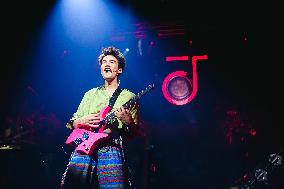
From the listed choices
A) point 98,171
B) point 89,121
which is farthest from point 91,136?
point 98,171

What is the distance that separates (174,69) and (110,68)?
6.15 meters

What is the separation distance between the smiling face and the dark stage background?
4377 mm

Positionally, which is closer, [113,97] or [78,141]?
[78,141]

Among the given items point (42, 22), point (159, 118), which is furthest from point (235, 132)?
point (42, 22)

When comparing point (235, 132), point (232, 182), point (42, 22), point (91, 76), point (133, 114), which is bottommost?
→ point (232, 182)

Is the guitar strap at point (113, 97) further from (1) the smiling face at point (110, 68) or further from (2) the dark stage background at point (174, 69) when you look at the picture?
(2) the dark stage background at point (174, 69)

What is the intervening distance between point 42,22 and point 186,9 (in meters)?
3.73

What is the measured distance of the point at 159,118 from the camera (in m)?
10.2

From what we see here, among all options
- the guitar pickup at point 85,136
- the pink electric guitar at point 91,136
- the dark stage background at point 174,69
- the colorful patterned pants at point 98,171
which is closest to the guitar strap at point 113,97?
the pink electric guitar at point 91,136

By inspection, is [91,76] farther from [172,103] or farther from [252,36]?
[252,36]

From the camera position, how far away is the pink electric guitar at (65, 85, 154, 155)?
142 inches

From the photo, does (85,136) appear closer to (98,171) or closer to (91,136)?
(91,136)

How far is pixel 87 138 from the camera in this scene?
3.70 meters

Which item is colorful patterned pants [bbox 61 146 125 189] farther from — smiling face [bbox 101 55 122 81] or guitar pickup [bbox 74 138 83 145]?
smiling face [bbox 101 55 122 81]
